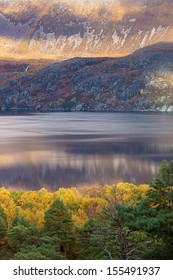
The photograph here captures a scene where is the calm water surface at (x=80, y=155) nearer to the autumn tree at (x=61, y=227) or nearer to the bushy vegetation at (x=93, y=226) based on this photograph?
the bushy vegetation at (x=93, y=226)

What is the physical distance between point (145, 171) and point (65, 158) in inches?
593

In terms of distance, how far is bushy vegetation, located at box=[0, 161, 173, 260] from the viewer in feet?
35.5

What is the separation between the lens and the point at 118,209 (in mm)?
11406

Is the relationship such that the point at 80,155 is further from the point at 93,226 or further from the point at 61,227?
the point at 93,226

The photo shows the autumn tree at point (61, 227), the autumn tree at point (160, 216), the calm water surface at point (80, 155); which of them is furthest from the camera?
the calm water surface at point (80, 155)

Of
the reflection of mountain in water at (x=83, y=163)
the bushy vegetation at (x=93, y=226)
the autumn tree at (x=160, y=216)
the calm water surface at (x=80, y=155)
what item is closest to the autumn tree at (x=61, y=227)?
the bushy vegetation at (x=93, y=226)

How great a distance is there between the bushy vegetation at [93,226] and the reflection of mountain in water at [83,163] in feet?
22.7

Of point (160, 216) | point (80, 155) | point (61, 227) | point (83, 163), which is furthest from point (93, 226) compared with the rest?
point (80, 155)

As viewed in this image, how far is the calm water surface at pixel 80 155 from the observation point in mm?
50219

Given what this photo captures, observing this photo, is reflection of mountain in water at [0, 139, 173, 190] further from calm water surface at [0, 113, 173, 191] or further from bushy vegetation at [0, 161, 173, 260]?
bushy vegetation at [0, 161, 173, 260]

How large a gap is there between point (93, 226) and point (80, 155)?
48.3 meters

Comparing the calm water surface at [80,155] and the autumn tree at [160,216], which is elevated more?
the autumn tree at [160,216]

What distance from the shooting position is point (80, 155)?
66.3m
